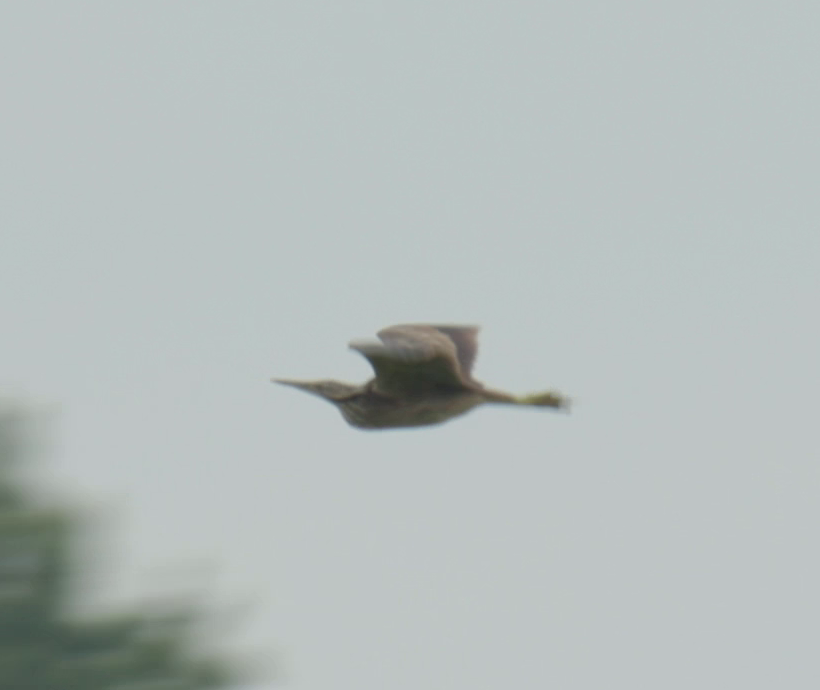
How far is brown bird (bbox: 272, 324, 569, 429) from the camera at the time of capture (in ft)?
21.6

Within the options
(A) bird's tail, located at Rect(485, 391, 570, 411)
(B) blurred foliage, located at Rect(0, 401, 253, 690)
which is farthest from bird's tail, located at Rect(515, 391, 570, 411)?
(B) blurred foliage, located at Rect(0, 401, 253, 690)

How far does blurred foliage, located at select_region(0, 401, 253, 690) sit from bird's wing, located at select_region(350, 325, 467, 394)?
553 inches

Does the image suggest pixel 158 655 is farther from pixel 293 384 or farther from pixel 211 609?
pixel 293 384

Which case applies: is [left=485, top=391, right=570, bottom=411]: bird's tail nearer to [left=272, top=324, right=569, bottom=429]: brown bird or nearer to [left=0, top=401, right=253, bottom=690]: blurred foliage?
[left=272, top=324, right=569, bottom=429]: brown bird

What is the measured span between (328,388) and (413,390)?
0.51 m

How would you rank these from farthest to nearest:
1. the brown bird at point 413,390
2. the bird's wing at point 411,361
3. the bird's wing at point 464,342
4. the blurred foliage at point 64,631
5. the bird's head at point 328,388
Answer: the blurred foliage at point 64,631, the bird's wing at point 464,342, the bird's head at point 328,388, the brown bird at point 413,390, the bird's wing at point 411,361

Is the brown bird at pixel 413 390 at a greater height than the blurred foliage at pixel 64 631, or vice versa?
the blurred foliage at pixel 64 631

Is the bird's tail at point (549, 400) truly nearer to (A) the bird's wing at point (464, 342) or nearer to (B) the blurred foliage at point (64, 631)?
(A) the bird's wing at point (464, 342)

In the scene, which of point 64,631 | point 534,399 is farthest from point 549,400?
point 64,631

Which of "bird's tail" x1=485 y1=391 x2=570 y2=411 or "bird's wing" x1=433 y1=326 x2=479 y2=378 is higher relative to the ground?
"bird's wing" x1=433 y1=326 x2=479 y2=378

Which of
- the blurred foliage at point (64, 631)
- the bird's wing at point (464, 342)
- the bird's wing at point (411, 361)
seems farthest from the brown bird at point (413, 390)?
the blurred foliage at point (64, 631)

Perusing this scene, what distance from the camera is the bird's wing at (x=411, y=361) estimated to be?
6.47m

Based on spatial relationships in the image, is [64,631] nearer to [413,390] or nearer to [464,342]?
[464,342]

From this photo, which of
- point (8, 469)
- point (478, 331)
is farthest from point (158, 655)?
point (478, 331)
